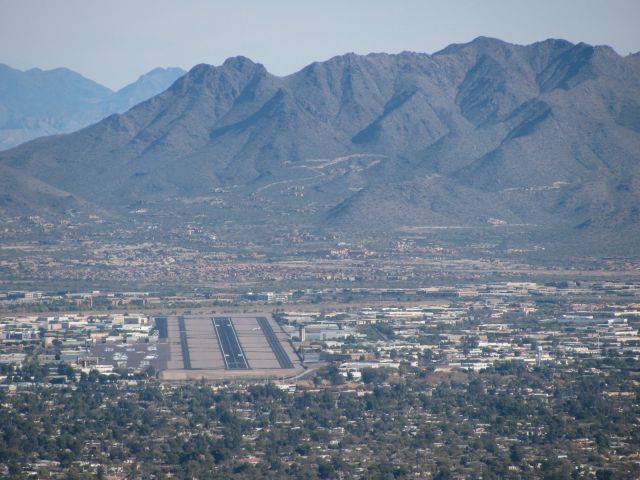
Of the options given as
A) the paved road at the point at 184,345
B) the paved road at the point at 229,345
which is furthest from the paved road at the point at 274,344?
the paved road at the point at 184,345

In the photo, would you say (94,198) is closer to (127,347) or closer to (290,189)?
(290,189)

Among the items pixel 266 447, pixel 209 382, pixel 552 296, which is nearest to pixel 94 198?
pixel 552 296

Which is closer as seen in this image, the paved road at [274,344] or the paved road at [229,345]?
the paved road at [229,345]

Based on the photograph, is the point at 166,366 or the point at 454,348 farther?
the point at 454,348

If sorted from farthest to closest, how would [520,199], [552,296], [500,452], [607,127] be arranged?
[607,127] → [520,199] → [552,296] → [500,452]

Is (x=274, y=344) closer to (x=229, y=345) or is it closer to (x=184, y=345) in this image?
(x=229, y=345)

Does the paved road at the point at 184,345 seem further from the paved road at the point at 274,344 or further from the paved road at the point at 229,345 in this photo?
the paved road at the point at 274,344
